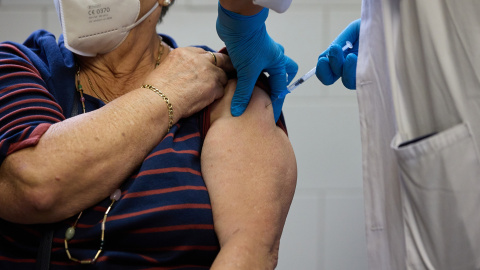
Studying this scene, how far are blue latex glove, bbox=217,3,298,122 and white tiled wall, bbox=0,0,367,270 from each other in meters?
0.97

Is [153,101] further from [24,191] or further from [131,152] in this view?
[24,191]

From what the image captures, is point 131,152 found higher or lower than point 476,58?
lower

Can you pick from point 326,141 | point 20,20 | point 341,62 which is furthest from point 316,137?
point 20,20

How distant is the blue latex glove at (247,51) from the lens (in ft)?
4.31

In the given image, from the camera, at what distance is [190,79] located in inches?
54.9

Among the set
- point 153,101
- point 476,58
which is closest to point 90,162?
point 153,101

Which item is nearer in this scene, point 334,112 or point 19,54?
point 19,54

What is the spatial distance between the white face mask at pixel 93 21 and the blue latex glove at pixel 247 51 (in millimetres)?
240

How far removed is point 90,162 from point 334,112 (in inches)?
56.1

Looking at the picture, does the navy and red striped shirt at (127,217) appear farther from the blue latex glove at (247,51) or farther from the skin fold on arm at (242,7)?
the skin fold on arm at (242,7)

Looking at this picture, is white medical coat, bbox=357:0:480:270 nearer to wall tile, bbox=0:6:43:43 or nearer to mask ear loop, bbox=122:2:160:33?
mask ear loop, bbox=122:2:160:33

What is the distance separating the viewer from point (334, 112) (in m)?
2.43

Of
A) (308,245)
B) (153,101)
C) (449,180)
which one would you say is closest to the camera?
(449,180)

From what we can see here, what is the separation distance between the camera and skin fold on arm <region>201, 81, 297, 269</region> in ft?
4.14
